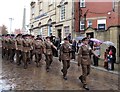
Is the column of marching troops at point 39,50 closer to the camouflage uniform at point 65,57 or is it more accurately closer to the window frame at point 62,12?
the camouflage uniform at point 65,57

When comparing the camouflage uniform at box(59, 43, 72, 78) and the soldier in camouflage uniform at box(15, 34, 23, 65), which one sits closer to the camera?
the camouflage uniform at box(59, 43, 72, 78)

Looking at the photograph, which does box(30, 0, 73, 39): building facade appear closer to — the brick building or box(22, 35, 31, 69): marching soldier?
the brick building

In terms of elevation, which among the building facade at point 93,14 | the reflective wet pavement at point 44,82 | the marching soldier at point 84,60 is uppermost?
the building facade at point 93,14

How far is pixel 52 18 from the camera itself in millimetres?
38094

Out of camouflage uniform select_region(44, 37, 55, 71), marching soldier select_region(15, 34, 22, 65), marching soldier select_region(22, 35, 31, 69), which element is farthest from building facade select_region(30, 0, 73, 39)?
camouflage uniform select_region(44, 37, 55, 71)

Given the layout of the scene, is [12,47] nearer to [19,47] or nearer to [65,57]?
[19,47]

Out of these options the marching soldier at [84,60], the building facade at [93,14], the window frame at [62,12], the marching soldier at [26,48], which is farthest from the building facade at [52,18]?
the marching soldier at [84,60]

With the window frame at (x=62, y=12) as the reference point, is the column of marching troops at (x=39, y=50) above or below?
below

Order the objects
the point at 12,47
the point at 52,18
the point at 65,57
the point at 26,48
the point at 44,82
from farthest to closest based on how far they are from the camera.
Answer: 1. the point at 52,18
2. the point at 12,47
3. the point at 26,48
4. the point at 65,57
5. the point at 44,82

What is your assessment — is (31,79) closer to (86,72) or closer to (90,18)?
(86,72)

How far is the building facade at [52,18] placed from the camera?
1310 inches

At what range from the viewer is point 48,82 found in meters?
11.8

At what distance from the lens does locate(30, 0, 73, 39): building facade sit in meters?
33.3

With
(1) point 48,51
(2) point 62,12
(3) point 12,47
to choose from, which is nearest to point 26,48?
(1) point 48,51
